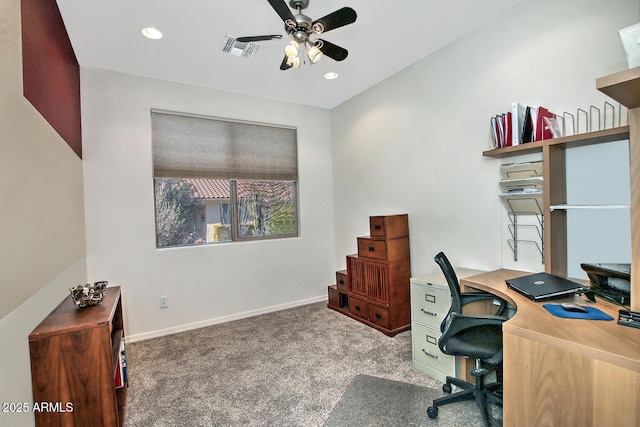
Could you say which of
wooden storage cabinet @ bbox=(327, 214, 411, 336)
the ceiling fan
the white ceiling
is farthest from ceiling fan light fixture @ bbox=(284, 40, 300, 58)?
wooden storage cabinet @ bbox=(327, 214, 411, 336)

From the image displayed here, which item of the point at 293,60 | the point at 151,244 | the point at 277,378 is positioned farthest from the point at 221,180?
the point at 277,378

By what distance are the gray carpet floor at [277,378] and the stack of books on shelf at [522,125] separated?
185 centimetres

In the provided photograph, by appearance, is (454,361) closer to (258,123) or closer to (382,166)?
(382,166)

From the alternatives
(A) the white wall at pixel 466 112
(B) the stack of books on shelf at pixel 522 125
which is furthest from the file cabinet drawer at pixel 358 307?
(B) the stack of books on shelf at pixel 522 125

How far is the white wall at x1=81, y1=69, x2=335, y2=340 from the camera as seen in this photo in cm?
292

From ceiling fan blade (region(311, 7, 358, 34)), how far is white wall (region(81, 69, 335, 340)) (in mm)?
2029

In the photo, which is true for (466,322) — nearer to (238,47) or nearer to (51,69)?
(238,47)

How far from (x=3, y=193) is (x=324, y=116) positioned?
3.72m

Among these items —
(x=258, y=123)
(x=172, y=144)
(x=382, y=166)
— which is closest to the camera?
(x=172, y=144)

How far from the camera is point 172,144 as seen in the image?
327cm

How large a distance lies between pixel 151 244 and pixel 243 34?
2.33 meters

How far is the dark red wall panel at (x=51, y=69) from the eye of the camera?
156cm

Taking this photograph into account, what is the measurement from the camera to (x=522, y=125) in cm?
207

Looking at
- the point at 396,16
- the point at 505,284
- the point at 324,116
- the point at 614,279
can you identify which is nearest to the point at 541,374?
the point at 614,279
